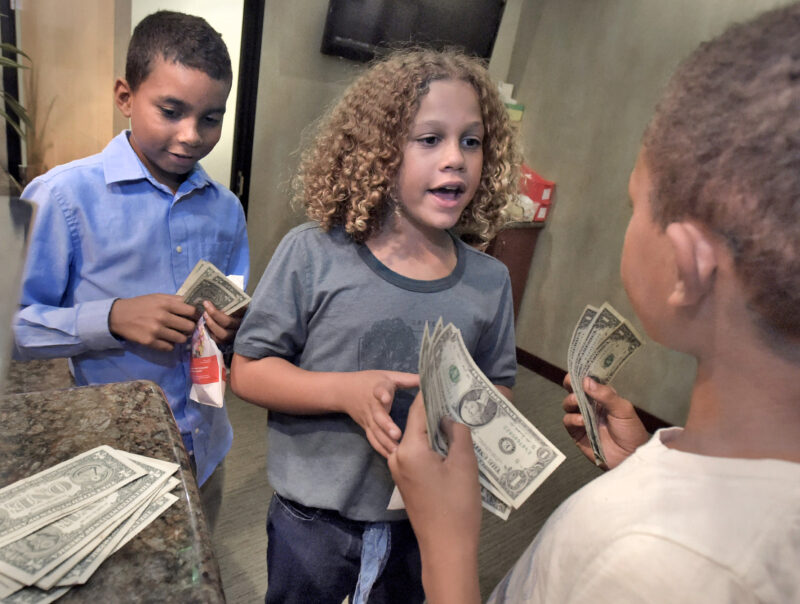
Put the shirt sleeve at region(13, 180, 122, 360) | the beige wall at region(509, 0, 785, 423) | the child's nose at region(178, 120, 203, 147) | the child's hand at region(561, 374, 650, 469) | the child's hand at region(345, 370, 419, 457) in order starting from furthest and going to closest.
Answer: the beige wall at region(509, 0, 785, 423)
the child's nose at region(178, 120, 203, 147)
the shirt sleeve at region(13, 180, 122, 360)
the child's hand at region(561, 374, 650, 469)
the child's hand at region(345, 370, 419, 457)

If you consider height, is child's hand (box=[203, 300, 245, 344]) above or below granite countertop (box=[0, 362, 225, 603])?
below

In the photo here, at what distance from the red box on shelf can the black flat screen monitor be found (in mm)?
900

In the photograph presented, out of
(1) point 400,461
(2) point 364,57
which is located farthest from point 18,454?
(2) point 364,57

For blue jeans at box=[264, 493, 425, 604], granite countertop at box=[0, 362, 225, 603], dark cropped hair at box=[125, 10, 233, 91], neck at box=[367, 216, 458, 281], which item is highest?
dark cropped hair at box=[125, 10, 233, 91]

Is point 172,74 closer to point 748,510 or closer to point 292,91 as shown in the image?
point 748,510

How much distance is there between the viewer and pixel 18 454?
72 centimetres

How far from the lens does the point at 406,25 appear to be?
308 cm

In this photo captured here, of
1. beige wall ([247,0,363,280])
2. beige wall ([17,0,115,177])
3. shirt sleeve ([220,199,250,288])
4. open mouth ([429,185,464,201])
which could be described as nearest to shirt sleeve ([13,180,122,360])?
shirt sleeve ([220,199,250,288])

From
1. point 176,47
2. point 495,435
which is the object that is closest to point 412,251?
point 495,435

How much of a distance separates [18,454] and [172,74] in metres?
0.89

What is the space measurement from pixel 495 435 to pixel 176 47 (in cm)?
112

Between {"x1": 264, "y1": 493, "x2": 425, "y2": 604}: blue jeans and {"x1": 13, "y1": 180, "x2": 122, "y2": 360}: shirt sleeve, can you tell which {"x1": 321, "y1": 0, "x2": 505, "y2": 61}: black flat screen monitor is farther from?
{"x1": 264, "y1": 493, "x2": 425, "y2": 604}: blue jeans

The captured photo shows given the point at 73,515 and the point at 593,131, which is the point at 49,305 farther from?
the point at 593,131

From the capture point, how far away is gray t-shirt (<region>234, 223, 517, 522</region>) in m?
1.03
